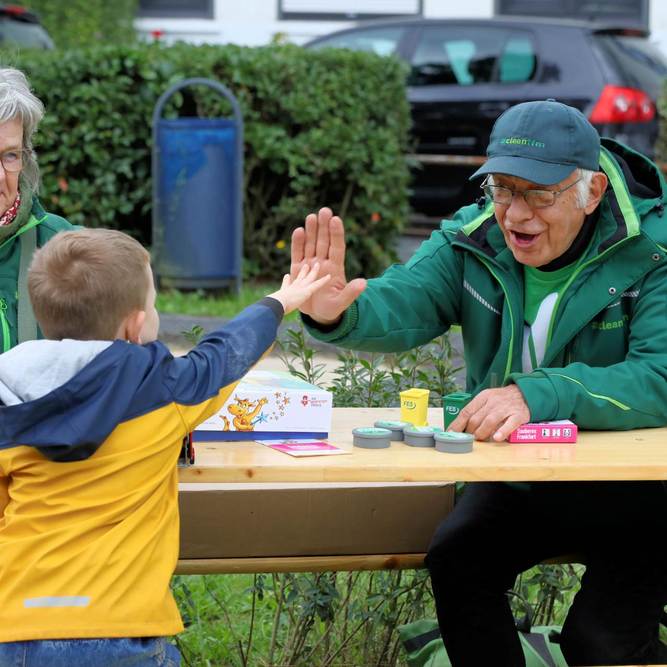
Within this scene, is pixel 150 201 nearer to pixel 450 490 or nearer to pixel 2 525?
pixel 450 490

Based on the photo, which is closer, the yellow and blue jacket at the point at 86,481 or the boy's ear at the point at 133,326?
the yellow and blue jacket at the point at 86,481

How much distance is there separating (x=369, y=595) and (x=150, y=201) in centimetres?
546

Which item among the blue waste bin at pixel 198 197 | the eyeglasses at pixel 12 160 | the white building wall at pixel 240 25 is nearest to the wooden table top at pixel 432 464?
the eyeglasses at pixel 12 160

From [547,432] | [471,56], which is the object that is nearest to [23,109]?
[547,432]

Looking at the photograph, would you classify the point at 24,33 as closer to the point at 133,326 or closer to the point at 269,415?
the point at 269,415

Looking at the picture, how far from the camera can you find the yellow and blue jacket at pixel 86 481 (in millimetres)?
2404

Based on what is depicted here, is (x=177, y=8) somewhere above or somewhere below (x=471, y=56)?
above

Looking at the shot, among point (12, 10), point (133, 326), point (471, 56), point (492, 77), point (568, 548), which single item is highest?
point (12, 10)

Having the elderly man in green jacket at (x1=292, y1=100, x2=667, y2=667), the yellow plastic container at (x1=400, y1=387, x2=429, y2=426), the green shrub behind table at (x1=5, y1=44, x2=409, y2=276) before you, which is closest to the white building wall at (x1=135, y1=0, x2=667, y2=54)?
the green shrub behind table at (x1=5, y1=44, x2=409, y2=276)

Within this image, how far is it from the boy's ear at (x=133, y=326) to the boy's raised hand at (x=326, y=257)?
0.67 m

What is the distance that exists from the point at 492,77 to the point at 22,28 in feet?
13.8

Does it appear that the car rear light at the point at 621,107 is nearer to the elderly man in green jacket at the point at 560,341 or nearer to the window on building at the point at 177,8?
the elderly man in green jacket at the point at 560,341

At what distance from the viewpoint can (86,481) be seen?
7.98ft

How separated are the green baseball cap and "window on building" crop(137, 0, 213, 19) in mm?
14608
